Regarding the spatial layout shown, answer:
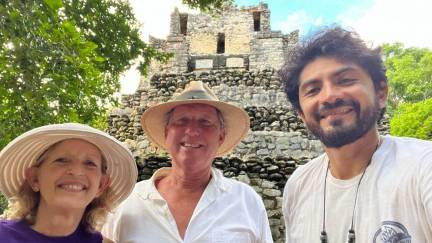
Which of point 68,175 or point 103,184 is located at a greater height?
point 68,175

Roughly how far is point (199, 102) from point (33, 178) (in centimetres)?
106

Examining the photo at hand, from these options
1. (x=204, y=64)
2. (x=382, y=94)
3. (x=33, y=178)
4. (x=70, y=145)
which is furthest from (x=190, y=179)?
(x=204, y=64)

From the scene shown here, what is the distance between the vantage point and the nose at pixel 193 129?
2.50 m

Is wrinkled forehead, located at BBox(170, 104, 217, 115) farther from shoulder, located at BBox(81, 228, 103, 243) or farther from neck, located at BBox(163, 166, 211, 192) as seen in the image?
shoulder, located at BBox(81, 228, 103, 243)

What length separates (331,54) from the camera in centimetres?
192

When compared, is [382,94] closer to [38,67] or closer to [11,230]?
[11,230]

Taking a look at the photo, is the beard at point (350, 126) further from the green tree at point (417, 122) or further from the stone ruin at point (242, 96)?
the green tree at point (417, 122)

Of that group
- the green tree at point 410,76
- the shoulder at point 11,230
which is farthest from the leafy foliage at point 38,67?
the green tree at point 410,76

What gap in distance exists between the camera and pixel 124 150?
92.9 inches

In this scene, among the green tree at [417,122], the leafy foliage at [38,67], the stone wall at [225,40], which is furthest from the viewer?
the green tree at [417,122]

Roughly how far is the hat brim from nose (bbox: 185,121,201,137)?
14 cm

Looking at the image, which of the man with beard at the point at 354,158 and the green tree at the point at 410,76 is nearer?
the man with beard at the point at 354,158

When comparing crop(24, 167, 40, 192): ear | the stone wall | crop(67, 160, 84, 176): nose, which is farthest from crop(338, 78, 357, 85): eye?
the stone wall

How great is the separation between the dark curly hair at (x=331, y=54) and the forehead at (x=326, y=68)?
0.02m
